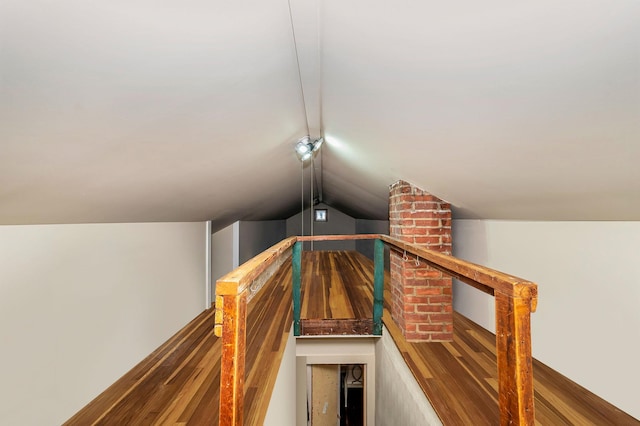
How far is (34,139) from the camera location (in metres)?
1.17

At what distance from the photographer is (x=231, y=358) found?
0.73m

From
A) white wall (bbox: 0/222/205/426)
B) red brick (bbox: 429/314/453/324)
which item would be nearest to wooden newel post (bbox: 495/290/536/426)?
red brick (bbox: 429/314/453/324)

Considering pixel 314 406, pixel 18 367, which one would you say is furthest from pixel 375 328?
pixel 314 406

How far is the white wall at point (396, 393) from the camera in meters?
1.81

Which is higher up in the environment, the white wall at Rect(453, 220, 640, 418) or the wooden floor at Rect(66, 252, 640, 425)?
the white wall at Rect(453, 220, 640, 418)

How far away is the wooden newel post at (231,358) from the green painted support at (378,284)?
72.2 inches

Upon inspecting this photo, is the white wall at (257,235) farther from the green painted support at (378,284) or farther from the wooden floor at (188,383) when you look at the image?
the green painted support at (378,284)

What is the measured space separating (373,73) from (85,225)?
227 centimetres

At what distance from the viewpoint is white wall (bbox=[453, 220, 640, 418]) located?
1.62m

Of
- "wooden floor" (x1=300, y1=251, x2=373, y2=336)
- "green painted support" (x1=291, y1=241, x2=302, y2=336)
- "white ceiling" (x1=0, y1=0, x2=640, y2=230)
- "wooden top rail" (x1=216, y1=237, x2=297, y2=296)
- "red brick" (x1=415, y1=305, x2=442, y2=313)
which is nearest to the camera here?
"wooden top rail" (x1=216, y1=237, x2=297, y2=296)

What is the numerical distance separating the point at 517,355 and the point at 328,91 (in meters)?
1.50

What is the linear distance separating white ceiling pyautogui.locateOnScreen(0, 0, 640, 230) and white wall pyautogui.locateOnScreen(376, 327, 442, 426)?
139cm

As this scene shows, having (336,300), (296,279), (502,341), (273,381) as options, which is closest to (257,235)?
(336,300)

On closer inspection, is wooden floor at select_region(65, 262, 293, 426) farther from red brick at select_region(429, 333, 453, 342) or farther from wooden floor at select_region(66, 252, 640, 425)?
red brick at select_region(429, 333, 453, 342)
